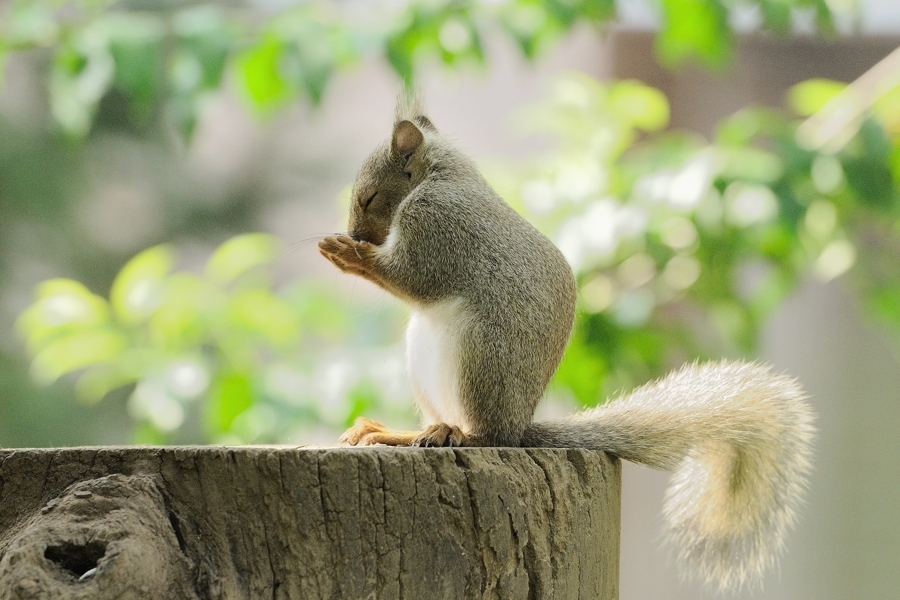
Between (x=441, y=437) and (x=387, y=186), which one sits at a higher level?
(x=387, y=186)

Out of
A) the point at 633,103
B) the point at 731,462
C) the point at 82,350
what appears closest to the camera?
the point at 731,462

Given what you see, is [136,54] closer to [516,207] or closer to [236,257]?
[236,257]

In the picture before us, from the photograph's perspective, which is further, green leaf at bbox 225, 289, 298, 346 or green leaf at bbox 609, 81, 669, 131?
green leaf at bbox 609, 81, 669, 131

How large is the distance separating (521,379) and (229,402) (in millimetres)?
838

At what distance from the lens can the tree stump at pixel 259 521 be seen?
751 millimetres

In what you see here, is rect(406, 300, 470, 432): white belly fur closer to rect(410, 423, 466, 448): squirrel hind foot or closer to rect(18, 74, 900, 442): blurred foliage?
rect(410, 423, 466, 448): squirrel hind foot

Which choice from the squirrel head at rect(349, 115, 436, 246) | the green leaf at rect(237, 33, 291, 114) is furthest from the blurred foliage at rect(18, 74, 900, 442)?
the squirrel head at rect(349, 115, 436, 246)

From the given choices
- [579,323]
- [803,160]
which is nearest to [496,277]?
[579,323]

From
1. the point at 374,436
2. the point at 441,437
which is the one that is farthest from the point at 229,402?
the point at 441,437

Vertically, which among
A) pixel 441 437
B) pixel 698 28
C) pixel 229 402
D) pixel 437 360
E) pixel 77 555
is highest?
pixel 698 28

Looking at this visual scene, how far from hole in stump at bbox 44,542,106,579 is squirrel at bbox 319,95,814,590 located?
34 centimetres

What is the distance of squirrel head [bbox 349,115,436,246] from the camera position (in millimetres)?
1249

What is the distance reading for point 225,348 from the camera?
1.84 metres

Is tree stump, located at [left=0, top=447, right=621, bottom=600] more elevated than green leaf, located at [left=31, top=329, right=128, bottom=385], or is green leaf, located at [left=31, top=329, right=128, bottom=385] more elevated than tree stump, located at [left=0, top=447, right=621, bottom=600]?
green leaf, located at [left=31, top=329, right=128, bottom=385]
